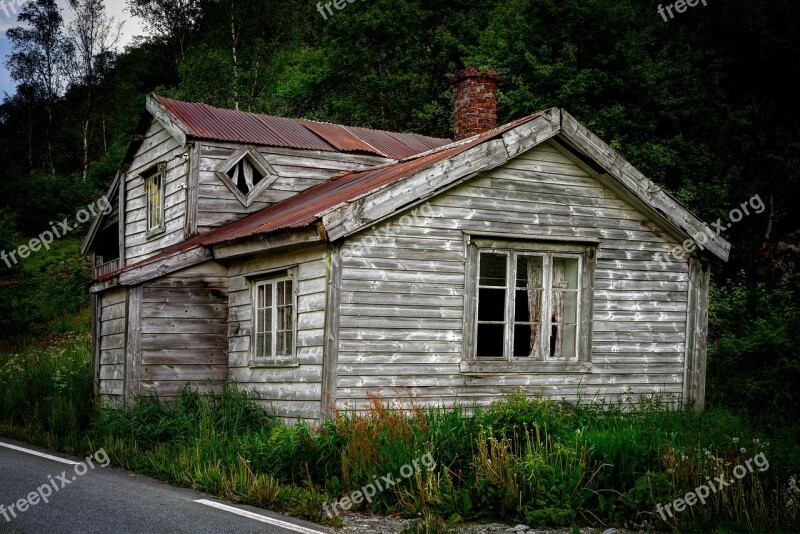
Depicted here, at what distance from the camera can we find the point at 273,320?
11641 millimetres

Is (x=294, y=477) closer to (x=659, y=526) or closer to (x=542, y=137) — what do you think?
(x=659, y=526)

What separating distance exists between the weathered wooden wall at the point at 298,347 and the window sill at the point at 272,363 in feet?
0.15

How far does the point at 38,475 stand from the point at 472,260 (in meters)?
5.96

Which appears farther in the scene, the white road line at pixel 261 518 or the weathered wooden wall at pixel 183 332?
the weathered wooden wall at pixel 183 332

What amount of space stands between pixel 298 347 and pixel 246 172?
5.49 m

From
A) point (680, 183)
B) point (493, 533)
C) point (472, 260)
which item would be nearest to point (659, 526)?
point (493, 533)

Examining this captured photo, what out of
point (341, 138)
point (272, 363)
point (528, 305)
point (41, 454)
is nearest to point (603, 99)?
point (341, 138)

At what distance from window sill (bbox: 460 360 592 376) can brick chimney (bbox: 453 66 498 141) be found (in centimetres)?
494

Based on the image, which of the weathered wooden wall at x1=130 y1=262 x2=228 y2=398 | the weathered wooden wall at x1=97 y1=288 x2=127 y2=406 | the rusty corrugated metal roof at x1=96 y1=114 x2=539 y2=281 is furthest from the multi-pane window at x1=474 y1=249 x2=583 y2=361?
A: the weathered wooden wall at x1=97 y1=288 x2=127 y2=406

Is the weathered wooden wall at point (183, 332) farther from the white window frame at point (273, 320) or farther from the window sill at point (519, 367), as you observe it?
the window sill at point (519, 367)

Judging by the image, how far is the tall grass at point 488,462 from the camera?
738 cm

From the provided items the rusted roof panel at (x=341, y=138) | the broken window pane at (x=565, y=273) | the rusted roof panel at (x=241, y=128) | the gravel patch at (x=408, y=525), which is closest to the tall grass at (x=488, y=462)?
the gravel patch at (x=408, y=525)

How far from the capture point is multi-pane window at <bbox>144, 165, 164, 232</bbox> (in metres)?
16.1

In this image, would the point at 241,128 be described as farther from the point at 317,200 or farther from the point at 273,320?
the point at 273,320
